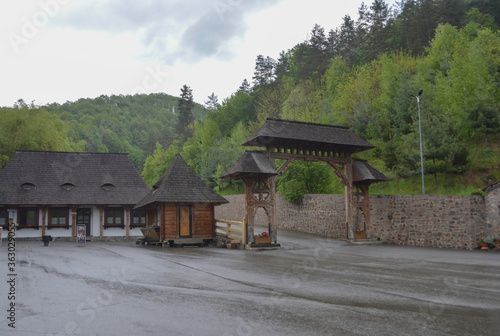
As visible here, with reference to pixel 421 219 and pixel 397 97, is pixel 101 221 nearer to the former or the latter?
pixel 421 219

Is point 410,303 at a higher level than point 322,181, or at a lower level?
lower

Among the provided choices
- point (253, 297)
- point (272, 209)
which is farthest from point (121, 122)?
point (253, 297)

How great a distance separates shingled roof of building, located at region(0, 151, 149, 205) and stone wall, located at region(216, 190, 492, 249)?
1565 cm

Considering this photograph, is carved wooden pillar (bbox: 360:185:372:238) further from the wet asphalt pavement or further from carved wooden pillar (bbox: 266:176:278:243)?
the wet asphalt pavement

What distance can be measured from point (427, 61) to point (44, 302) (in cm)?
4526

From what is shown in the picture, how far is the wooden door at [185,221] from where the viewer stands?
24.0 m

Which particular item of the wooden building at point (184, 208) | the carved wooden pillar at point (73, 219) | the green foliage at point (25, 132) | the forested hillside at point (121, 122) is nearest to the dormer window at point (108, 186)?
the carved wooden pillar at point (73, 219)

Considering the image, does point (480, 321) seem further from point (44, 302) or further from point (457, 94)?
point (457, 94)

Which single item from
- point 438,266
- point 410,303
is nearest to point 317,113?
point 438,266

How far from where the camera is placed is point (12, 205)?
30.4 metres

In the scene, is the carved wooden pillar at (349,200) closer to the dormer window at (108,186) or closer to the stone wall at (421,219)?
the stone wall at (421,219)

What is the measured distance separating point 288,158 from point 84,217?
64.5 feet

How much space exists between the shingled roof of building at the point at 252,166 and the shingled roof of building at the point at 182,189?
3.23 m

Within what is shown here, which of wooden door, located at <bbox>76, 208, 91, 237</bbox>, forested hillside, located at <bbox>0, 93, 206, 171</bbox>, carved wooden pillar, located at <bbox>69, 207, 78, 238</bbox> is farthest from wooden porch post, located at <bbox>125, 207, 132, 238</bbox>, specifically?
forested hillside, located at <bbox>0, 93, 206, 171</bbox>
